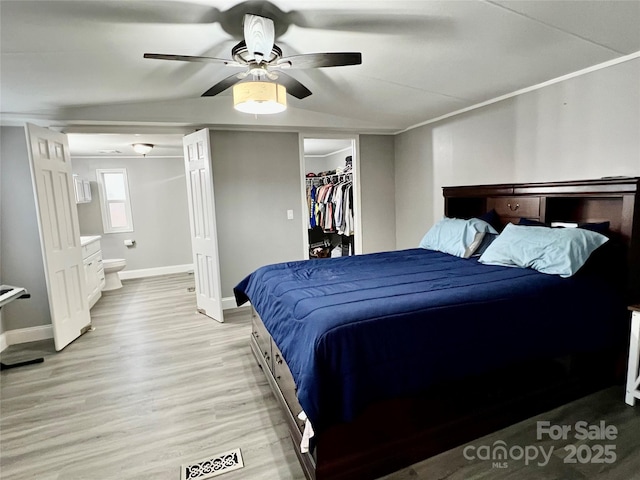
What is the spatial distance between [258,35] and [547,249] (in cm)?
225

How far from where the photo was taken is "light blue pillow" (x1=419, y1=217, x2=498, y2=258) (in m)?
2.98

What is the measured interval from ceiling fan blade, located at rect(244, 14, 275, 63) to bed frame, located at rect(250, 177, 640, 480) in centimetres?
181

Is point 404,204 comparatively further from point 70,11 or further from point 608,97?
point 70,11

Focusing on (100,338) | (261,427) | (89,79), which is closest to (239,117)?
(89,79)

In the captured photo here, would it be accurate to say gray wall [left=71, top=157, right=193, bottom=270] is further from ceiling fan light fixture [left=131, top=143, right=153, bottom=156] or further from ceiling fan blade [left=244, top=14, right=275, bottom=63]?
ceiling fan blade [left=244, top=14, right=275, bottom=63]

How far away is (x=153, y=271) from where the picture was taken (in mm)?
6508

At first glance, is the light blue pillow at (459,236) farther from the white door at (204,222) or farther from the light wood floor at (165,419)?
the white door at (204,222)

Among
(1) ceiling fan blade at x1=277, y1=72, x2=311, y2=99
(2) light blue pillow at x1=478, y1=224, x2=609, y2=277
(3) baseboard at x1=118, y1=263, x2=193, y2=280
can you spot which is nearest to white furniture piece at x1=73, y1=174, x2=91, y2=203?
(3) baseboard at x1=118, y1=263, x2=193, y2=280

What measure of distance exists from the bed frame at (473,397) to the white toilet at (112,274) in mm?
3827

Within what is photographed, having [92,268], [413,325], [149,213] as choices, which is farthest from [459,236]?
[149,213]

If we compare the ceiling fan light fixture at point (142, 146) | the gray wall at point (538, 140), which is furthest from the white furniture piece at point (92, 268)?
the gray wall at point (538, 140)

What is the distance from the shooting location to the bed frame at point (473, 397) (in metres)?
1.68

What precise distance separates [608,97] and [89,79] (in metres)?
3.85

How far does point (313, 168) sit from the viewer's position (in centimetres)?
746
